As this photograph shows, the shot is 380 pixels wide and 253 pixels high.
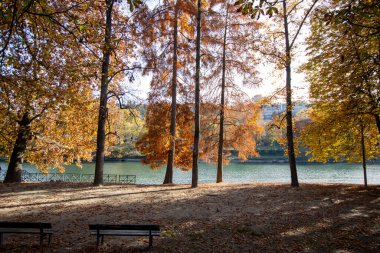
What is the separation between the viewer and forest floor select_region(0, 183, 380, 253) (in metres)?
5.46

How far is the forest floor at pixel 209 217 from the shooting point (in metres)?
5.46

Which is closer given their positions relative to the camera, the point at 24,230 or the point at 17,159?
the point at 24,230

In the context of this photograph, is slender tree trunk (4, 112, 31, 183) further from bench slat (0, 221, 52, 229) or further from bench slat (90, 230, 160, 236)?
bench slat (90, 230, 160, 236)

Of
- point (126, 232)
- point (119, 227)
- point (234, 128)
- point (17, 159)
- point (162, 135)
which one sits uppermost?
point (234, 128)

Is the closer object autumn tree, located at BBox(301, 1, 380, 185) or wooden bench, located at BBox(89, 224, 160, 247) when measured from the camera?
wooden bench, located at BBox(89, 224, 160, 247)

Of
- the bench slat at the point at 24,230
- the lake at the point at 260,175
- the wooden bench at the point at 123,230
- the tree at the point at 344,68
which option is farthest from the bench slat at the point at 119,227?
the lake at the point at 260,175

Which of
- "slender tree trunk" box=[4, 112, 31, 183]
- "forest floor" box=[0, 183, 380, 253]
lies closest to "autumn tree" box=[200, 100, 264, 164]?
"forest floor" box=[0, 183, 380, 253]

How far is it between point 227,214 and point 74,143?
1202 centimetres

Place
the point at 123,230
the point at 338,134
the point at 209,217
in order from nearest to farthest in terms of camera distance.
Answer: the point at 123,230, the point at 209,217, the point at 338,134

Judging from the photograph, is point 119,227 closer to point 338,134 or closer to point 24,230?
point 24,230

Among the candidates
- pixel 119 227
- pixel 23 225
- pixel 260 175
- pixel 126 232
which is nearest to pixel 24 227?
pixel 23 225

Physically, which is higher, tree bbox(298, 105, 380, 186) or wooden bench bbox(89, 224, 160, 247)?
tree bbox(298, 105, 380, 186)

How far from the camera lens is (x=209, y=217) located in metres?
7.35

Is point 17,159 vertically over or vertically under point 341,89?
under
